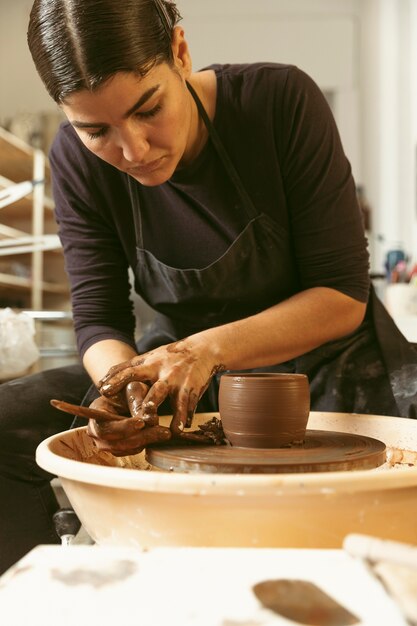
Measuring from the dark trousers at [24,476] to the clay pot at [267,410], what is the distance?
451 millimetres

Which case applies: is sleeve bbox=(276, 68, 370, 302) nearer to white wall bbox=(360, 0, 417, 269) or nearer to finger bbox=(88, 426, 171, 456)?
finger bbox=(88, 426, 171, 456)

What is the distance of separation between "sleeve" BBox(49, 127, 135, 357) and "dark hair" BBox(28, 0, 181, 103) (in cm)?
33

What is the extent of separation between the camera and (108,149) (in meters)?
1.04

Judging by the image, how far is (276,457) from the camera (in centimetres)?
77

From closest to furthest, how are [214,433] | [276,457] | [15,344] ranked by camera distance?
[276,457] < [214,433] < [15,344]

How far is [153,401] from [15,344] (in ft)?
4.10

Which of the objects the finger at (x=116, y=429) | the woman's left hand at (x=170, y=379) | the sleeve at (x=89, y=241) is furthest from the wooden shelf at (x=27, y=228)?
the finger at (x=116, y=429)

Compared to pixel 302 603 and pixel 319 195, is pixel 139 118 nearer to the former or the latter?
pixel 319 195

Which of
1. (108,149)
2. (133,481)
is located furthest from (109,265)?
(133,481)

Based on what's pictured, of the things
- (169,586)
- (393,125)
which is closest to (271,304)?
(169,586)

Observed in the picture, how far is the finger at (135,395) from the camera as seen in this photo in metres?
0.85

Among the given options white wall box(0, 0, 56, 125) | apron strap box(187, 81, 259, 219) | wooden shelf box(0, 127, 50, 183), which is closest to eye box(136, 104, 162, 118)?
apron strap box(187, 81, 259, 219)

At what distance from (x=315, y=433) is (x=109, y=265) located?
2.03 feet

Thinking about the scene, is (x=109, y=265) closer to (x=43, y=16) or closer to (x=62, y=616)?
(x=43, y=16)
